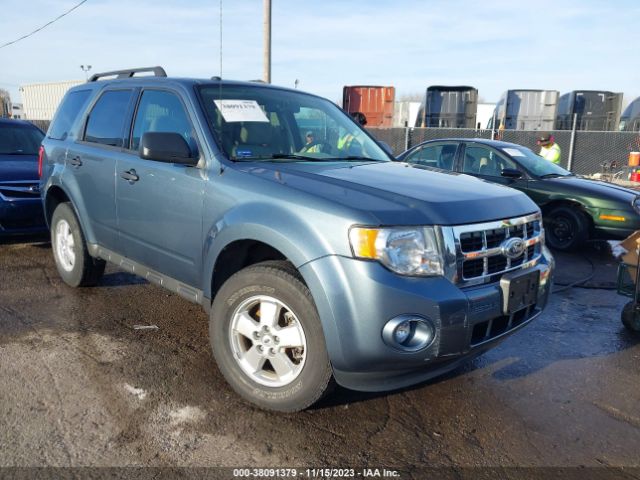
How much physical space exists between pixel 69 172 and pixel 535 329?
166 inches

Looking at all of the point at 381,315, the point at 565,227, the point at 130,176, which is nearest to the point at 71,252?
the point at 130,176

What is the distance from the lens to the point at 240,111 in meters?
3.62

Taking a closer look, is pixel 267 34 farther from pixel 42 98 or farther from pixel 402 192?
pixel 42 98

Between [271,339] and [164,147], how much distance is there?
1331mm

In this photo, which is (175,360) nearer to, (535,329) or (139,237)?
(139,237)

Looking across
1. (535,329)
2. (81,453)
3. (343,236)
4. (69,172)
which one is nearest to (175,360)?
(81,453)

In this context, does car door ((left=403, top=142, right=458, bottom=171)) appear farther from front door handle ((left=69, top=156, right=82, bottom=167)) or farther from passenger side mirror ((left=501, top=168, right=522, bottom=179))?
front door handle ((left=69, top=156, right=82, bottom=167))

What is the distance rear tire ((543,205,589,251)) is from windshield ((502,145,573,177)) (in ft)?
2.20

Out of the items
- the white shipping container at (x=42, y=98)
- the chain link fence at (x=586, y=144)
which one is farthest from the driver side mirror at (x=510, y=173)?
the white shipping container at (x=42, y=98)

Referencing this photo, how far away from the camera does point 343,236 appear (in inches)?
100

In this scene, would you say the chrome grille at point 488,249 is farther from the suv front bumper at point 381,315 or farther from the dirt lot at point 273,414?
the dirt lot at point 273,414

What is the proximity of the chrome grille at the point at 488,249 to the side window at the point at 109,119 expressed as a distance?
2804 mm

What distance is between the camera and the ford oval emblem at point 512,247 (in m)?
2.91

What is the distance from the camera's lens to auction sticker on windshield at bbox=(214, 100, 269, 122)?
11.7 feet
